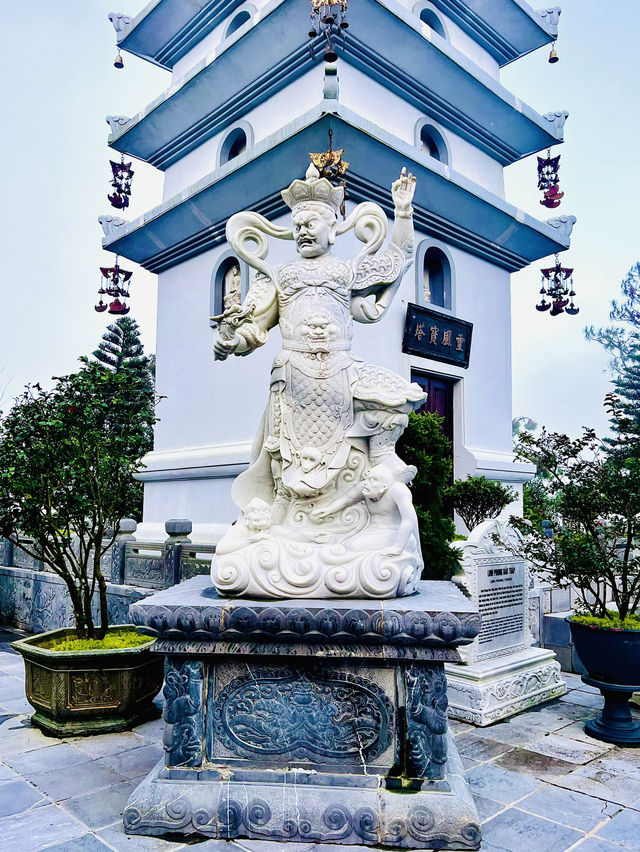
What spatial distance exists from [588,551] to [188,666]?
271 centimetres

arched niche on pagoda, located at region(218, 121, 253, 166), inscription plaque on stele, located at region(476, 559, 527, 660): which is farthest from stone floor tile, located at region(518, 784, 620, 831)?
arched niche on pagoda, located at region(218, 121, 253, 166)

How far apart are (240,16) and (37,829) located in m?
9.59

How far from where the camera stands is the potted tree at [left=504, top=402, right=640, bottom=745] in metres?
3.74

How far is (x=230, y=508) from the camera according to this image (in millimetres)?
7508

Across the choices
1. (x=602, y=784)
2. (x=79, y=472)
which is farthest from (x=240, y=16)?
(x=602, y=784)

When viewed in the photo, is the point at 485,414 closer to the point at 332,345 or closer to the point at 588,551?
the point at 588,551

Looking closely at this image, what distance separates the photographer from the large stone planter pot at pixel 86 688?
12.6 feet

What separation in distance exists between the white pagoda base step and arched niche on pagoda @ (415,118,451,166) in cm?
646

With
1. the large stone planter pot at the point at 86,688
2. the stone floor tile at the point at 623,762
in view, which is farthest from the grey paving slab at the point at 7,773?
the stone floor tile at the point at 623,762

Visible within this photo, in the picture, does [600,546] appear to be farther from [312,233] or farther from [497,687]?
[312,233]

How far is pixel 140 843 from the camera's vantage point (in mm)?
2480

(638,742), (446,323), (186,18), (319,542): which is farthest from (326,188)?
(186,18)

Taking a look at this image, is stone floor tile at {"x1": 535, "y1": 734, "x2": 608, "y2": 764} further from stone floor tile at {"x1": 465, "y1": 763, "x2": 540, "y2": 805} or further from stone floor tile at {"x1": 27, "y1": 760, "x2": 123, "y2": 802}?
stone floor tile at {"x1": 27, "y1": 760, "x2": 123, "y2": 802}

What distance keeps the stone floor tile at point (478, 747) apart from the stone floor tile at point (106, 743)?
1878 millimetres
